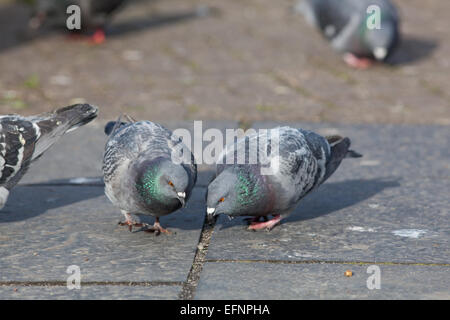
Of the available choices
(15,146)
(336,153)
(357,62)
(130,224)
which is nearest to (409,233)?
(336,153)

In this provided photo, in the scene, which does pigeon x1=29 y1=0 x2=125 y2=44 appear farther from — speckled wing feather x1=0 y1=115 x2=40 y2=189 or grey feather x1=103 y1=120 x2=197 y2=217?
grey feather x1=103 y1=120 x2=197 y2=217

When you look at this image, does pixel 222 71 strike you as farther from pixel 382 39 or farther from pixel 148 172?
pixel 148 172

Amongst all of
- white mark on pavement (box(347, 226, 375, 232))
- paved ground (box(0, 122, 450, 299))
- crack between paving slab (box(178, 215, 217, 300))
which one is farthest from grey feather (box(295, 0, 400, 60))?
crack between paving slab (box(178, 215, 217, 300))

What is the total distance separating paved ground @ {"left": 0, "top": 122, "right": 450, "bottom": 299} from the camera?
10.5ft

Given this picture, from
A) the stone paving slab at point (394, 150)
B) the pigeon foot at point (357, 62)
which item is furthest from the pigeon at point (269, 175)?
the pigeon foot at point (357, 62)

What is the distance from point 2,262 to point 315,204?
5.92 feet

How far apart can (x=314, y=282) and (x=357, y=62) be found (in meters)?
5.32

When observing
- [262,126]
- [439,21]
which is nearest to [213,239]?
[262,126]

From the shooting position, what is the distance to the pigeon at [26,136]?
4.04 meters

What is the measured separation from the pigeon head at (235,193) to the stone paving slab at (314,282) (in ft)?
0.97

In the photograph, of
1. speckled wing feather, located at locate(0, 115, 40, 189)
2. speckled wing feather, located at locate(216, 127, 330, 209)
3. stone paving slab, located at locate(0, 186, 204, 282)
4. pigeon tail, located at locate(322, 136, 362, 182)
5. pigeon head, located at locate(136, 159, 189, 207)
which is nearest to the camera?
stone paving slab, located at locate(0, 186, 204, 282)

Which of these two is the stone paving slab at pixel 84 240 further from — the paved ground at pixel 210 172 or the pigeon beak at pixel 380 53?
the pigeon beak at pixel 380 53

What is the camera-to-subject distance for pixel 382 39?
791 cm

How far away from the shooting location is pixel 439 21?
409 inches
